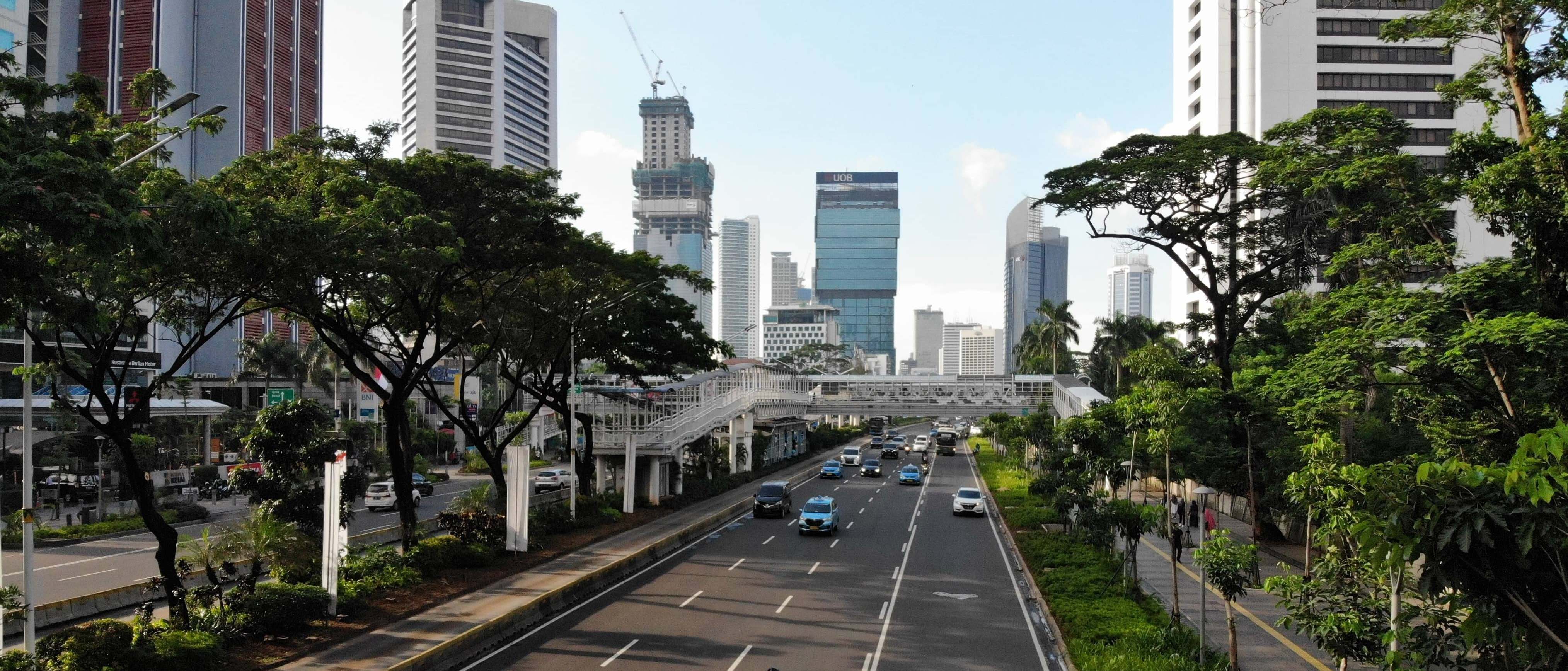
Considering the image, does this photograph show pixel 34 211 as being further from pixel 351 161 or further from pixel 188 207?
pixel 351 161

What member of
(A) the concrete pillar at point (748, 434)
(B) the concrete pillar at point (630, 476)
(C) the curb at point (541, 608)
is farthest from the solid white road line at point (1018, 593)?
(A) the concrete pillar at point (748, 434)

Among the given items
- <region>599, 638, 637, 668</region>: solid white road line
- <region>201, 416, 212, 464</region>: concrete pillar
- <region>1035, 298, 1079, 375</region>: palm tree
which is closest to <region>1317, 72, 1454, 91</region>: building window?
<region>1035, 298, 1079, 375</region>: palm tree

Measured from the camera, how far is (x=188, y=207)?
14.4 m

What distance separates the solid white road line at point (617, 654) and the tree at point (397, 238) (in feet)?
25.8

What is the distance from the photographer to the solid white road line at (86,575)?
24781 millimetres

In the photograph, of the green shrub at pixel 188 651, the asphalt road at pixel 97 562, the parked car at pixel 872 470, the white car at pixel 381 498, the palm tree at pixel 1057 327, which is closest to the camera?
the green shrub at pixel 188 651

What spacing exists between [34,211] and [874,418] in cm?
14424

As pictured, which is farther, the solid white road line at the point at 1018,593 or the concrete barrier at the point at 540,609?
the solid white road line at the point at 1018,593

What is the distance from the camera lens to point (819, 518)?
1366 inches

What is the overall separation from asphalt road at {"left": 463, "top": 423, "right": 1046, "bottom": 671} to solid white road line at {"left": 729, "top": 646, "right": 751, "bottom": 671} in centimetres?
4

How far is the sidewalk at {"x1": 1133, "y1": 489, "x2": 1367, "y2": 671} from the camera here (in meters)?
17.4

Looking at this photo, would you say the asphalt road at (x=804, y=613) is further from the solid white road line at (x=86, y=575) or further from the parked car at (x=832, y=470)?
the parked car at (x=832, y=470)

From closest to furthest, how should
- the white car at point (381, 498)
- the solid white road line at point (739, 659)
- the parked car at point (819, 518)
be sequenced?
1. the solid white road line at point (739, 659)
2. the parked car at point (819, 518)
3. the white car at point (381, 498)

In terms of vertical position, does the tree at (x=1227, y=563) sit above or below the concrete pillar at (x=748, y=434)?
above
